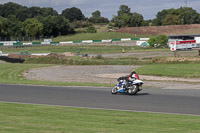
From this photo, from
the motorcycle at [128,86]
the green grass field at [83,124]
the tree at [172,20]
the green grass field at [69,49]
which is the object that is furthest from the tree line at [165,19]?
the green grass field at [83,124]

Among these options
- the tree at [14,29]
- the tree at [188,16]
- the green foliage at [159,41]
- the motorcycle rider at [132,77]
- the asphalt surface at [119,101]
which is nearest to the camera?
the asphalt surface at [119,101]

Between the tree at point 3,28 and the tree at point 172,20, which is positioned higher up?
the tree at point 172,20

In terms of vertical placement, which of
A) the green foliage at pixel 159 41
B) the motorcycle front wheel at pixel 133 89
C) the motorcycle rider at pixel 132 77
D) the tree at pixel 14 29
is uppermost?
the tree at pixel 14 29

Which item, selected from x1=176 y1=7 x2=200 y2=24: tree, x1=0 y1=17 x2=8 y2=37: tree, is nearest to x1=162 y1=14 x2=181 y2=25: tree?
x1=176 y1=7 x2=200 y2=24: tree

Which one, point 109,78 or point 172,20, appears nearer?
point 109,78

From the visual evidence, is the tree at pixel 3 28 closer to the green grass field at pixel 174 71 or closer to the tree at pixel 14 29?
the tree at pixel 14 29

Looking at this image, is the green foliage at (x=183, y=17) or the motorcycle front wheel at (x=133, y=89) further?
the green foliage at (x=183, y=17)

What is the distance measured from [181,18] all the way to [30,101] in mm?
167987

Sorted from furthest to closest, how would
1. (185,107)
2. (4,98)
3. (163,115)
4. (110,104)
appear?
(4,98)
(110,104)
(185,107)
(163,115)

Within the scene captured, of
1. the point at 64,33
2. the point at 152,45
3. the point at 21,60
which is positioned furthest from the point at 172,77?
the point at 64,33

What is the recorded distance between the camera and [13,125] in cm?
1098

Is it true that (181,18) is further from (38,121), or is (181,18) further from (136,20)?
(38,121)

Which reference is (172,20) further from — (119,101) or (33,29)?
(119,101)

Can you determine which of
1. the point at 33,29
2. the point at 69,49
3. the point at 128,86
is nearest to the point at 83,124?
the point at 128,86
